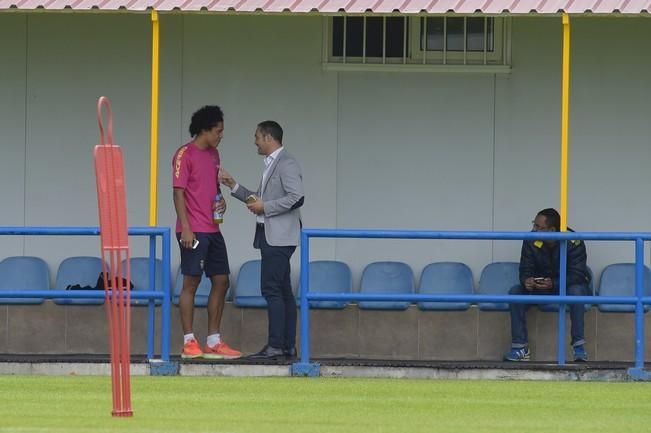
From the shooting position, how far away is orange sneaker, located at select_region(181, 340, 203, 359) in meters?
14.1

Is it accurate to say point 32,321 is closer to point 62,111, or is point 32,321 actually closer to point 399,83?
point 62,111

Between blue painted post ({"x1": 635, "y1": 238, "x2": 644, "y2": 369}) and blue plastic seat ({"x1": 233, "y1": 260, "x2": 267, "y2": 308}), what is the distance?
123 inches

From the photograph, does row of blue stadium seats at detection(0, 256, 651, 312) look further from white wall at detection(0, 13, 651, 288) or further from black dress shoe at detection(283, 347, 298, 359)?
black dress shoe at detection(283, 347, 298, 359)

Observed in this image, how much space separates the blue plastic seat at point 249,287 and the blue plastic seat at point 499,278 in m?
1.83

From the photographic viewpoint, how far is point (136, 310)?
1529 cm

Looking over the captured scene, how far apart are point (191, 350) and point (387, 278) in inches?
81.8

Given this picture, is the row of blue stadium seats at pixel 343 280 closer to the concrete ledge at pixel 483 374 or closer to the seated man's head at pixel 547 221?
the seated man's head at pixel 547 221

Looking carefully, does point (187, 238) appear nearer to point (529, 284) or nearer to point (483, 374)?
point (483, 374)

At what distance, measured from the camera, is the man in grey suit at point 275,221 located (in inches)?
551

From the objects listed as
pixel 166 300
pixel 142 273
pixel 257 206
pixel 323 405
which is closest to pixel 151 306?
pixel 166 300

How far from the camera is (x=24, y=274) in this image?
15625 mm

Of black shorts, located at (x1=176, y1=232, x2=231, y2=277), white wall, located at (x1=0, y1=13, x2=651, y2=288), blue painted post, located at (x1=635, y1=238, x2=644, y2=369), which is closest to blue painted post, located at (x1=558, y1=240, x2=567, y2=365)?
blue painted post, located at (x1=635, y1=238, x2=644, y2=369)

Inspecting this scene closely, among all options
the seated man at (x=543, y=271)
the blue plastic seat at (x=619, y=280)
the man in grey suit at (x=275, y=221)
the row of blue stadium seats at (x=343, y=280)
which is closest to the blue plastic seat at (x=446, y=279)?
the row of blue stadium seats at (x=343, y=280)

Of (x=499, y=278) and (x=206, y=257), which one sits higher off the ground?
(x=206, y=257)
